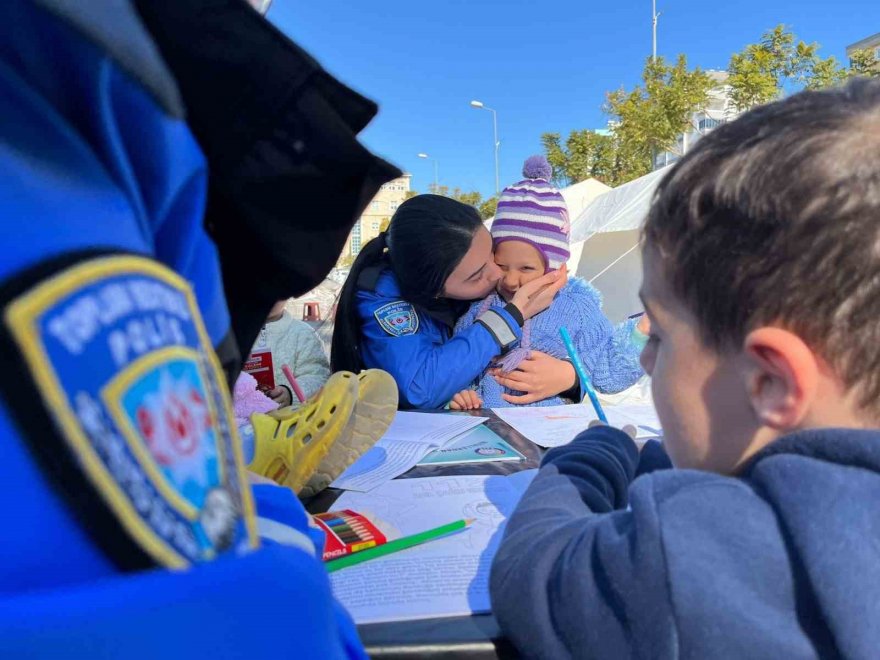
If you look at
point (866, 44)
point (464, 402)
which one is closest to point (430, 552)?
point (464, 402)

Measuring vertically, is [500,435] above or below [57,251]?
below

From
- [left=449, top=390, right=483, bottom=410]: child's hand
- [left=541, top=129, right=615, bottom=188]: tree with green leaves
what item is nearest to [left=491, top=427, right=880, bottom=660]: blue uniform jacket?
[left=449, top=390, right=483, bottom=410]: child's hand

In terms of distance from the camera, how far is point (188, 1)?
13.6 inches

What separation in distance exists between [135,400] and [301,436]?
0.58m

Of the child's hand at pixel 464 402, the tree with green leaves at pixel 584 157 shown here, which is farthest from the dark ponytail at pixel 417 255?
the tree with green leaves at pixel 584 157

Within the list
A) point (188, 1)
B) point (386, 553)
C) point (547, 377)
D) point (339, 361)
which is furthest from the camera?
point (339, 361)

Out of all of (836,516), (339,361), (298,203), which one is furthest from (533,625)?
(339,361)

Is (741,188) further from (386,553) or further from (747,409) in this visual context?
(386,553)

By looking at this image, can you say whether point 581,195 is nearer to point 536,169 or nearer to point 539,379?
point 536,169

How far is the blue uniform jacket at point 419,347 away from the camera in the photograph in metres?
1.65

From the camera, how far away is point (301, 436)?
773 mm

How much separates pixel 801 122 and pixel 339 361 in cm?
149

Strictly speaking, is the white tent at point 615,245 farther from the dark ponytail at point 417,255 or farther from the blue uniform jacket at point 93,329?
the blue uniform jacket at point 93,329

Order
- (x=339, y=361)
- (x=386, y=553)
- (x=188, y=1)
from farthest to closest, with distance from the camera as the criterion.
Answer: (x=339, y=361) < (x=386, y=553) < (x=188, y=1)
